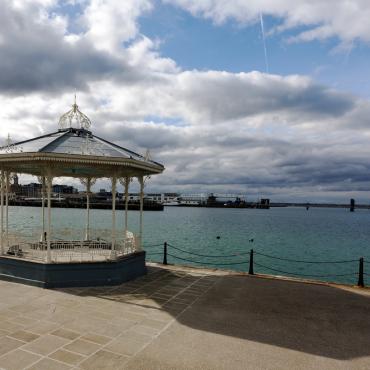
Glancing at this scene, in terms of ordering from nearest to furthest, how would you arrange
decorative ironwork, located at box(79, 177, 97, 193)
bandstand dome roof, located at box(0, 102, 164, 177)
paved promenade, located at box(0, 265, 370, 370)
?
paved promenade, located at box(0, 265, 370, 370) → bandstand dome roof, located at box(0, 102, 164, 177) → decorative ironwork, located at box(79, 177, 97, 193)

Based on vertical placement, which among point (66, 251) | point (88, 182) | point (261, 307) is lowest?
point (261, 307)

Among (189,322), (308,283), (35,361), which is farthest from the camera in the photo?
(308,283)

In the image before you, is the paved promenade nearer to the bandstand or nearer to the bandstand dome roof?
the bandstand

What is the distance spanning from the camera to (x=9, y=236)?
11484mm

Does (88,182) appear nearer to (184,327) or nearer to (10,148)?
(10,148)

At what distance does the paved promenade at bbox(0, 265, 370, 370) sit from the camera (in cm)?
563

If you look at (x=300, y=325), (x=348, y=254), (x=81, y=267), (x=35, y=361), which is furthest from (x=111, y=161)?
(x=348, y=254)

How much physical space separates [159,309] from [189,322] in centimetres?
109

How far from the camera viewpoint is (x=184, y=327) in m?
7.06

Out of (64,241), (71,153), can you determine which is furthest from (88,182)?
(71,153)

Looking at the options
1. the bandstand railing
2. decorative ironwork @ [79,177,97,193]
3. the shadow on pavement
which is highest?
decorative ironwork @ [79,177,97,193]

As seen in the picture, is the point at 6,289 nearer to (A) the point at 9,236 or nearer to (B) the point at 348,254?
(A) the point at 9,236

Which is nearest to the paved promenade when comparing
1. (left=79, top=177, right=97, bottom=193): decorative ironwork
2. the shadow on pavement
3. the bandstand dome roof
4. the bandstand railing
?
the shadow on pavement

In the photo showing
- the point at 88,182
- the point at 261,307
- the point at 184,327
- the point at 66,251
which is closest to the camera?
the point at 184,327
